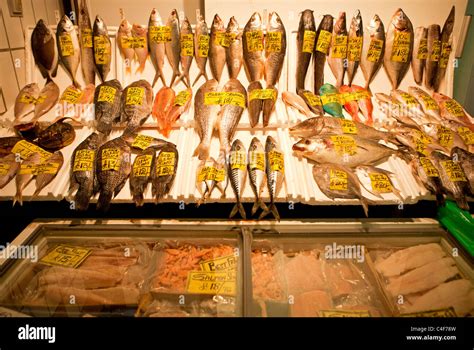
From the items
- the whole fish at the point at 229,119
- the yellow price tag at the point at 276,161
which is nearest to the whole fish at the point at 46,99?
the whole fish at the point at 229,119

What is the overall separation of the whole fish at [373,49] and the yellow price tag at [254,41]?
0.90 metres

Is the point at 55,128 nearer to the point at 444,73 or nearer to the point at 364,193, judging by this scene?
the point at 364,193

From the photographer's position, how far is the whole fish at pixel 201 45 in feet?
8.36

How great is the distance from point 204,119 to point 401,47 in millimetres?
1800

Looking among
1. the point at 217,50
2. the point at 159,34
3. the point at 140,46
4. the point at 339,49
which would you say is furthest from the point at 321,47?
the point at 140,46

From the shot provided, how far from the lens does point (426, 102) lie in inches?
97.8

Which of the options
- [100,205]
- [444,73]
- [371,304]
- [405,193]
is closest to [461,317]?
[371,304]

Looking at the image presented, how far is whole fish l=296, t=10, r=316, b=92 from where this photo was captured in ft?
8.37

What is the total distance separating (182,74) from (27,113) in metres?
1.24

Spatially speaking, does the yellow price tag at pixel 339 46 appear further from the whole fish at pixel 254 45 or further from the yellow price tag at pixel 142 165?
the yellow price tag at pixel 142 165

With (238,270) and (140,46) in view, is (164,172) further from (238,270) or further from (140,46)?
(140,46)

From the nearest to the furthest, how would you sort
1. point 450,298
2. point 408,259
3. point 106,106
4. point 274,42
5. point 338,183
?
point 450,298 → point 408,259 → point 338,183 → point 106,106 → point 274,42

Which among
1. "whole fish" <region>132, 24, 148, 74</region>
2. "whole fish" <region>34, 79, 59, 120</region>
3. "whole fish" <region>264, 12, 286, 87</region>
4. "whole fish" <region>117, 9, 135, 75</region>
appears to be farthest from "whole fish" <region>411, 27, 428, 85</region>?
"whole fish" <region>34, 79, 59, 120</region>
